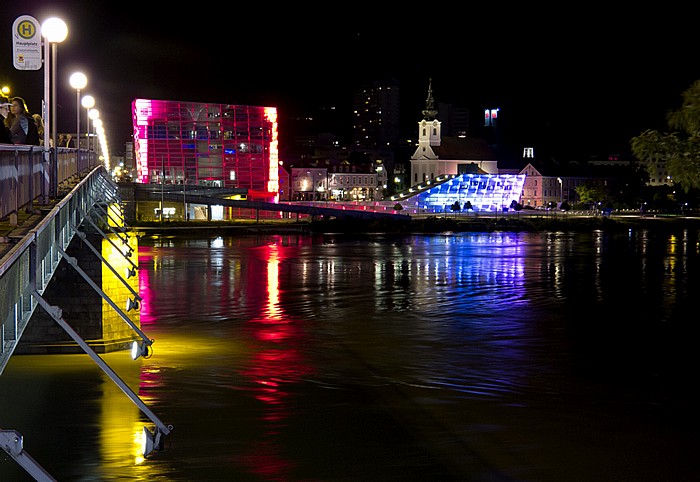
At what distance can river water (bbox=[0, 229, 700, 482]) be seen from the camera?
19.2m

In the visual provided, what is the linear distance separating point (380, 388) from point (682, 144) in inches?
578

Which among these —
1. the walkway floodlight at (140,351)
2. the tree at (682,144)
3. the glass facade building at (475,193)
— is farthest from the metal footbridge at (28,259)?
the glass facade building at (475,193)

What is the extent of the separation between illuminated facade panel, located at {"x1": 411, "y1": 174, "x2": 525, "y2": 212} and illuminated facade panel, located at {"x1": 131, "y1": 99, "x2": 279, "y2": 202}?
38989 mm

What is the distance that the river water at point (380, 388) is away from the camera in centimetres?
1923

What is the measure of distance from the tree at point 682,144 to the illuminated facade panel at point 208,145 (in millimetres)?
96479

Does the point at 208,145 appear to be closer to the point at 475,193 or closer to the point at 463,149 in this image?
the point at 475,193

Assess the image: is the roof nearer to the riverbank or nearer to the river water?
the riverbank

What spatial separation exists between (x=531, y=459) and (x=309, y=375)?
339 inches

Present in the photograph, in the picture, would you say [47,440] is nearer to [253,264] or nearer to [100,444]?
[100,444]

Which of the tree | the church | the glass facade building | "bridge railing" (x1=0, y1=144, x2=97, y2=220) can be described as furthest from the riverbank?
the tree

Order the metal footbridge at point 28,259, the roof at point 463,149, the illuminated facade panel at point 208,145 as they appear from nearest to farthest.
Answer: the metal footbridge at point 28,259 → the illuminated facade panel at point 208,145 → the roof at point 463,149

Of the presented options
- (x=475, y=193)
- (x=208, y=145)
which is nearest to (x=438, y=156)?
(x=475, y=193)

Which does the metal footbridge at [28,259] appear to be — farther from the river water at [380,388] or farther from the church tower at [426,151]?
the church tower at [426,151]

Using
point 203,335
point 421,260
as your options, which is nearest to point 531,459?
point 203,335
